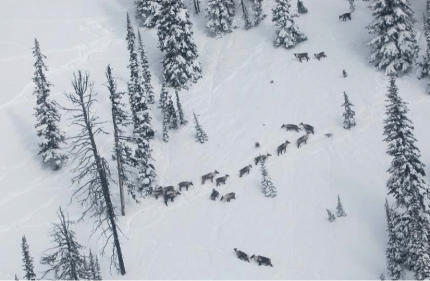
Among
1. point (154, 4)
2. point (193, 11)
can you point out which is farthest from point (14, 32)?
point (193, 11)

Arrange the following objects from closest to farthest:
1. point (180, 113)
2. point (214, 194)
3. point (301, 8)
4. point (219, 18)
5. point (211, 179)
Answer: point (214, 194) < point (211, 179) < point (180, 113) < point (301, 8) < point (219, 18)

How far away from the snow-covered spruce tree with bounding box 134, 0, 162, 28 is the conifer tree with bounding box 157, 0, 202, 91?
11664 mm

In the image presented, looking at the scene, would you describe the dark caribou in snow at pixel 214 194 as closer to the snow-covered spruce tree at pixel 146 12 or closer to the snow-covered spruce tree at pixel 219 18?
the snow-covered spruce tree at pixel 219 18

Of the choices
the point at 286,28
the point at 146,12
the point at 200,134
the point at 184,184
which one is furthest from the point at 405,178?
the point at 146,12

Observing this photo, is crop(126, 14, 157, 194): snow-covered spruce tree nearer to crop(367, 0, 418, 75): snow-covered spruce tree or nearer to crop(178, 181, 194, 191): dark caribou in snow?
crop(178, 181, 194, 191): dark caribou in snow

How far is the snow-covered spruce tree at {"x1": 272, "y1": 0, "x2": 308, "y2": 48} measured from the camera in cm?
4800

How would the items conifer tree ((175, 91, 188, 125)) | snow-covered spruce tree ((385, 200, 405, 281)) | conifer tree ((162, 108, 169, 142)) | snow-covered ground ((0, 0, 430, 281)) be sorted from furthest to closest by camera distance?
conifer tree ((175, 91, 188, 125))
conifer tree ((162, 108, 169, 142))
snow-covered ground ((0, 0, 430, 281))
snow-covered spruce tree ((385, 200, 405, 281))

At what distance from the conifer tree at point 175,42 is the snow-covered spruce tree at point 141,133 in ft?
11.8

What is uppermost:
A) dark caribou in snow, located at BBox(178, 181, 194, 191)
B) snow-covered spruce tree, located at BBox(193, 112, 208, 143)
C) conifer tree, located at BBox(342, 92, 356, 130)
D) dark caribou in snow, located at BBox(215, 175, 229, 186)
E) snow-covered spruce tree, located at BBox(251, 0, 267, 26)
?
snow-covered spruce tree, located at BBox(251, 0, 267, 26)

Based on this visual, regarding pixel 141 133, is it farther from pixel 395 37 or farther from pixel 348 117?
pixel 395 37

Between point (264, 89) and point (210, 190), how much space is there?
14.4 metres

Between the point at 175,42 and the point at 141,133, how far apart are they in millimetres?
12547

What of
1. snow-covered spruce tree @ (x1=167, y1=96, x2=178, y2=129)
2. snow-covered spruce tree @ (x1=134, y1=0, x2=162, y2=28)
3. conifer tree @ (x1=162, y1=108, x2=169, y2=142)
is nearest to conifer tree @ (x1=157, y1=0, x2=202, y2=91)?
snow-covered spruce tree @ (x1=167, y1=96, x2=178, y2=129)

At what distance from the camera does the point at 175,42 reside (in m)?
45.2
